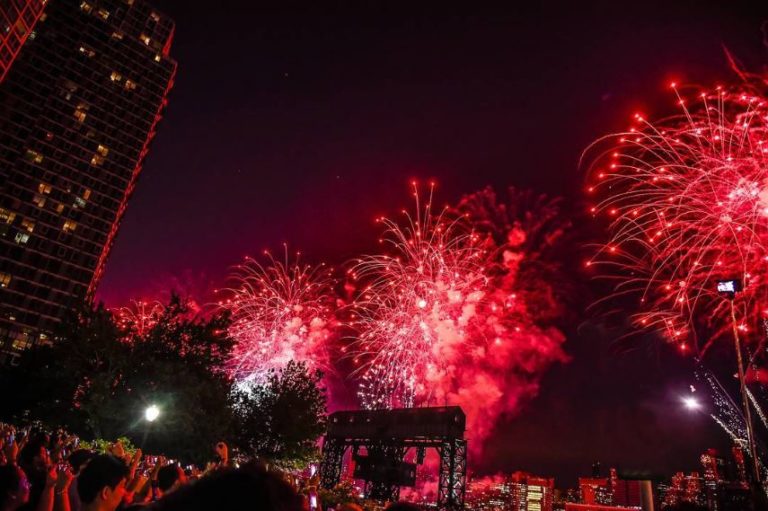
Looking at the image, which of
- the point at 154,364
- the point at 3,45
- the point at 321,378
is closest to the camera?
the point at 154,364

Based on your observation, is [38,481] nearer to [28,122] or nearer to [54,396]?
[54,396]

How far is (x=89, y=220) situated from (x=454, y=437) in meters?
70.6

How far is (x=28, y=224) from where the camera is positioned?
2729 inches

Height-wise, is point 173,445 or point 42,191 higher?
point 42,191

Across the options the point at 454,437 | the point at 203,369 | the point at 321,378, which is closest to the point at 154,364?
the point at 203,369

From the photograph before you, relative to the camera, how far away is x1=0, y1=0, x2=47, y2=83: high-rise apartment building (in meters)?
51.4

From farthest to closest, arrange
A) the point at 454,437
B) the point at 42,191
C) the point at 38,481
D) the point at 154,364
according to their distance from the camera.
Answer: the point at 42,191, the point at 454,437, the point at 154,364, the point at 38,481

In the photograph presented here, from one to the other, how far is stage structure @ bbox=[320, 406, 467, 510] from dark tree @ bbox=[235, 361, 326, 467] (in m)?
4.27

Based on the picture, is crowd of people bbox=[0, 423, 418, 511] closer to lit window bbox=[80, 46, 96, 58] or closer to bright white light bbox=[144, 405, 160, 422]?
bright white light bbox=[144, 405, 160, 422]

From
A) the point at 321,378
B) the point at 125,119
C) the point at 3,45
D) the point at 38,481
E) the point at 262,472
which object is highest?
the point at 125,119

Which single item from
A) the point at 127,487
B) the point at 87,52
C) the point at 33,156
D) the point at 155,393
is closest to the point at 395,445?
the point at 155,393

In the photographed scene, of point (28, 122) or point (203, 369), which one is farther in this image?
point (28, 122)

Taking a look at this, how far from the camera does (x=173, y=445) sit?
23.2m

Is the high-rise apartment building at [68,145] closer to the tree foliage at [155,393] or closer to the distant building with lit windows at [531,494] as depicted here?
the tree foliage at [155,393]
